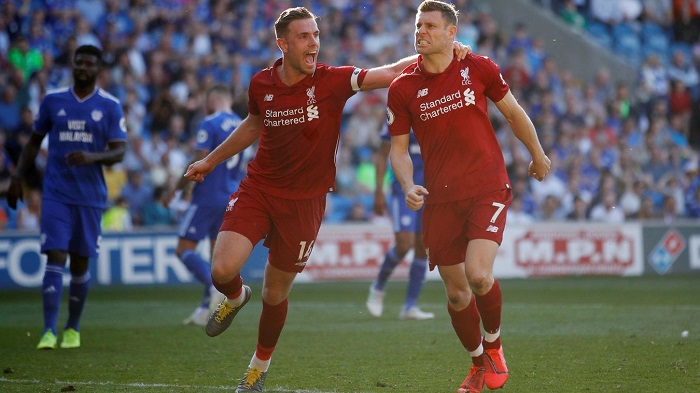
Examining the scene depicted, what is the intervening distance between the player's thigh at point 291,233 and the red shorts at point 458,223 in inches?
31.7

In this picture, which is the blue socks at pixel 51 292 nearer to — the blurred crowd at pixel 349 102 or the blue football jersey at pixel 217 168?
the blue football jersey at pixel 217 168

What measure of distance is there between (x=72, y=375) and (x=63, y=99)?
3027 mm

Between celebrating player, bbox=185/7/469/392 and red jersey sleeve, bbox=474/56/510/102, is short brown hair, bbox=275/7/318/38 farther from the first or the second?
red jersey sleeve, bbox=474/56/510/102

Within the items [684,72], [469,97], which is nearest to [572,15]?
[684,72]

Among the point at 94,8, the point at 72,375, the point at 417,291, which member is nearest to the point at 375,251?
the point at 417,291

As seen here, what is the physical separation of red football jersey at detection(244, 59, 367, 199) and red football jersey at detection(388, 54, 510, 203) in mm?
399

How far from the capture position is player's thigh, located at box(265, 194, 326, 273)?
7418mm

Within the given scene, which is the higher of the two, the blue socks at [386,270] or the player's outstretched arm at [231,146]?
the player's outstretched arm at [231,146]

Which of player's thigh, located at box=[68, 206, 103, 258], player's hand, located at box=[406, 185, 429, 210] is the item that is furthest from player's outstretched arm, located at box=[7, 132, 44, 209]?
player's hand, located at box=[406, 185, 429, 210]

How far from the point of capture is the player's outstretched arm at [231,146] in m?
7.62

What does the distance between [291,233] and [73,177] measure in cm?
343

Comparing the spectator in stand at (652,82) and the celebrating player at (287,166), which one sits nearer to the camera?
the celebrating player at (287,166)

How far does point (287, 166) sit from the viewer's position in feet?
24.5

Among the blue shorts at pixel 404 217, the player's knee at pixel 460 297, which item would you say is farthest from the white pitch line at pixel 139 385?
the blue shorts at pixel 404 217
